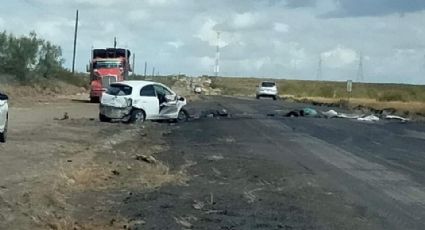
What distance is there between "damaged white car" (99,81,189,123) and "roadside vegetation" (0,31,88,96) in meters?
35.1

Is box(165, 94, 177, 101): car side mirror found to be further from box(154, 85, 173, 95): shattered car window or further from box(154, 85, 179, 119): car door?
box(154, 85, 173, 95): shattered car window

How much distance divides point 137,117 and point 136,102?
2.00 feet

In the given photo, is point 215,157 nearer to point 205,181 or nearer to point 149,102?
point 205,181

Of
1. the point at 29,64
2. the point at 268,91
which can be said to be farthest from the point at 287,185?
the point at 268,91

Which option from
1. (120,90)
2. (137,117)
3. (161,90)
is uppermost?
(161,90)

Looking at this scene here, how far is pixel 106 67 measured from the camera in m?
61.5

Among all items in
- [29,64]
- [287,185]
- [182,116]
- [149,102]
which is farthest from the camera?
[29,64]

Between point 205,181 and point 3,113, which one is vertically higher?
point 3,113

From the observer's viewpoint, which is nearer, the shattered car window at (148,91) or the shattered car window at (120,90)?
the shattered car window at (120,90)

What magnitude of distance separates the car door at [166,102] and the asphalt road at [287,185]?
5.04 meters

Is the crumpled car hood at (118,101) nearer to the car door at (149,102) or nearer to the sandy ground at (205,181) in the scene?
the car door at (149,102)

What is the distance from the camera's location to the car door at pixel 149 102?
3669 centimetres

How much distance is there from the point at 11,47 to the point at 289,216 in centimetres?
6799

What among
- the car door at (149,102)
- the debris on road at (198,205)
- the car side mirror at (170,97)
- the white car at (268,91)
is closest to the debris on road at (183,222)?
the debris on road at (198,205)
